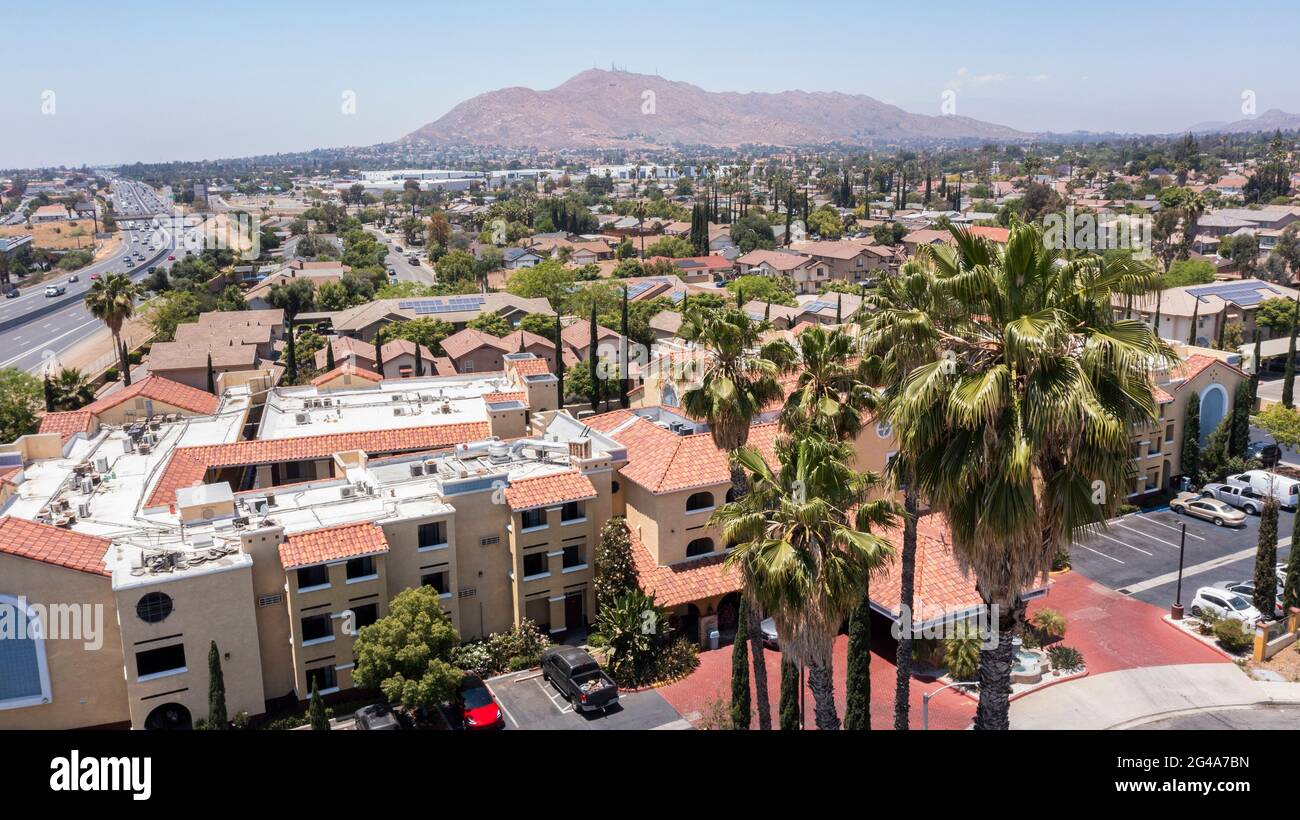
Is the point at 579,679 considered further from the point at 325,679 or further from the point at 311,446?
the point at 311,446

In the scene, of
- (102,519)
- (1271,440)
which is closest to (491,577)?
(102,519)

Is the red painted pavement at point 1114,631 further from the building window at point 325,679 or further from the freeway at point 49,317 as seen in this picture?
the freeway at point 49,317

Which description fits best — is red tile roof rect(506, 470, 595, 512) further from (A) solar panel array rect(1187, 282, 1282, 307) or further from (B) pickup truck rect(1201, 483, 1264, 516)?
(A) solar panel array rect(1187, 282, 1282, 307)

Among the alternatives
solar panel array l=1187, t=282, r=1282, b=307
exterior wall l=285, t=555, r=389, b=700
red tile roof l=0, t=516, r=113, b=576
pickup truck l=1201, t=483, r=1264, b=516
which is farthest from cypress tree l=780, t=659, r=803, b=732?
solar panel array l=1187, t=282, r=1282, b=307

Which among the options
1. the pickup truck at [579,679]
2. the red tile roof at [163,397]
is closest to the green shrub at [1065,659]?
the pickup truck at [579,679]

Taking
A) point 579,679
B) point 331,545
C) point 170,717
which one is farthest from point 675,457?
point 170,717
